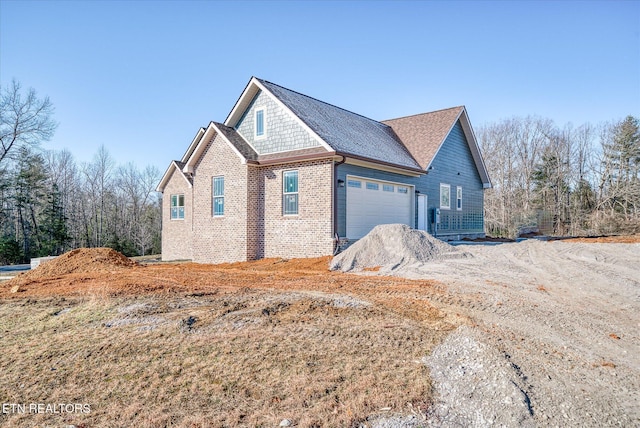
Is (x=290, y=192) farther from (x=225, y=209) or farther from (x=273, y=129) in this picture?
(x=225, y=209)

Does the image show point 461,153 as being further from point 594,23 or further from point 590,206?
point 590,206

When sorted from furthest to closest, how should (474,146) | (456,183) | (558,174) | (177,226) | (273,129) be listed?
(558,174)
(177,226)
(474,146)
(456,183)
(273,129)

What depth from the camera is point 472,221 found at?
887 inches

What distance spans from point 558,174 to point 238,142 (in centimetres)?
3097

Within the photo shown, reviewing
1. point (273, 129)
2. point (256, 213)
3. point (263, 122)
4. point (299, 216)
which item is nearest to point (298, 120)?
point (273, 129)

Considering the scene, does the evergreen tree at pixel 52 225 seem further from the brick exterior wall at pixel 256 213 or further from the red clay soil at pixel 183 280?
the brick exterior wall at pixel 256 213

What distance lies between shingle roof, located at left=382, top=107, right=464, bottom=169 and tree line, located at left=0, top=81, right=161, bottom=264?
2356cm

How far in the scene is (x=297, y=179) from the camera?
13992 millimetres

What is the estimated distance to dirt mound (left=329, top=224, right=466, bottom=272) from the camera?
1154 centimetres

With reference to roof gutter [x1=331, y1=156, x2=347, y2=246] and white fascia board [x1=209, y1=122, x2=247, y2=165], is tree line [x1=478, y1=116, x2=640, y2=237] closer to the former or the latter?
roof gutter [x1=331, y1=156, x2=347, y2=246]

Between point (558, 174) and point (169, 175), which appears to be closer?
point (169, 175)

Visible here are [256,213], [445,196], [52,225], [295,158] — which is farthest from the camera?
[52,225]

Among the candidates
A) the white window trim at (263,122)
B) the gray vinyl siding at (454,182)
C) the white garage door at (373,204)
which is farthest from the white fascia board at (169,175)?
the gray vinyl siding at (454,182)

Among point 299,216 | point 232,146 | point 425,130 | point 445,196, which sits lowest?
point 299,216
